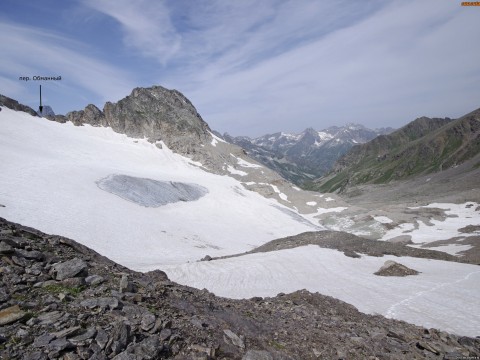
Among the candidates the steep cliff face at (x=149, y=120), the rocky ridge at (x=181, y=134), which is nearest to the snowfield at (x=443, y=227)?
the rocky ridge at (x=181, y=134)

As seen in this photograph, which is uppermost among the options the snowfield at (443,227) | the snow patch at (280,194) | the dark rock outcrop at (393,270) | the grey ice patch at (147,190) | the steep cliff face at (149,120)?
the steep cliff face at (149,120)

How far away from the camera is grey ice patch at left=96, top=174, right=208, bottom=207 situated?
57906 millimetres

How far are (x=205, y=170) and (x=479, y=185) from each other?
406 ft

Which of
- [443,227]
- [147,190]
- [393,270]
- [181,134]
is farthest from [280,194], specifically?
[393,270]

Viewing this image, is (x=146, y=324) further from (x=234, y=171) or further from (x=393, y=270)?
(x=234, y=171)

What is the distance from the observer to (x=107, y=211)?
45.6m

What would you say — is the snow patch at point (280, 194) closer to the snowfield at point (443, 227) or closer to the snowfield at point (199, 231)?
the snowfield at point (199, 231)

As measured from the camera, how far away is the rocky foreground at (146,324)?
26.6 feet

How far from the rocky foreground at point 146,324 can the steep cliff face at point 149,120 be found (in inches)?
4323

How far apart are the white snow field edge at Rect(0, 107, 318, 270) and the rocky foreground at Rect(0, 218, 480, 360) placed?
14693 mm

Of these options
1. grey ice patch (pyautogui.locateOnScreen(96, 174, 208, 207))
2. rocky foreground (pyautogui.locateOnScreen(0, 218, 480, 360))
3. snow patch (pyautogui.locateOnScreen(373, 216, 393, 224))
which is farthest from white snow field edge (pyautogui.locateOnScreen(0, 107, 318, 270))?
snow patch (pyautogui.locateOnScreen(373, 216, 393, 224))

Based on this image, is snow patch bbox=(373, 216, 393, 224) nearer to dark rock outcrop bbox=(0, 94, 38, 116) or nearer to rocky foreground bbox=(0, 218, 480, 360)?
rocky foreground bbox=(0, 218, 480, 360)

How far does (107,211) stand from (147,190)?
1879cm

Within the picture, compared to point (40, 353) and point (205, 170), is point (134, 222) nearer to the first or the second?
point (40, 353)
